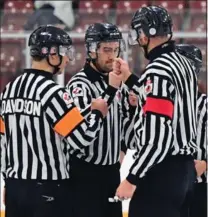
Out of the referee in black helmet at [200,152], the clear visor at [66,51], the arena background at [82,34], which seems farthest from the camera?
the arena background at [82,34]

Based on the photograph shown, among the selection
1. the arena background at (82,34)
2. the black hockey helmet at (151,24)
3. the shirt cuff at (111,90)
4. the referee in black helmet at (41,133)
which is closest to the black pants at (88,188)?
the referee in black helmet at (41,133)

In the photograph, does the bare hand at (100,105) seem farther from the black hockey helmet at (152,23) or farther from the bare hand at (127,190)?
the bare hand at (127,190)

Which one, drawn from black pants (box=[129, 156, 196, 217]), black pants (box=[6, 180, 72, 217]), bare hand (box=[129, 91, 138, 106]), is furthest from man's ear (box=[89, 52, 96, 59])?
black pants (box=[129, 156, 196, 217])

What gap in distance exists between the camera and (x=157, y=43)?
245cm

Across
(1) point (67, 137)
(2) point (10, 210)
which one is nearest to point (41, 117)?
(1) point (67, 137)

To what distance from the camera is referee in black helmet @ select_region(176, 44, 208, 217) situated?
303 cm

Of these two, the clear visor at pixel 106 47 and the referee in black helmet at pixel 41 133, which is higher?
the clear visor at pixel 106 47

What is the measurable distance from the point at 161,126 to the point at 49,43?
564 millimetres

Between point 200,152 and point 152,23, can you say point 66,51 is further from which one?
point 200,152

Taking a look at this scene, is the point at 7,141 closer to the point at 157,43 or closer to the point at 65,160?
the point at 65,160

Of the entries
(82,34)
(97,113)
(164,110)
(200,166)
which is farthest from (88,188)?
(82,34)

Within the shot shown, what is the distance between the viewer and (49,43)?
8.57ft

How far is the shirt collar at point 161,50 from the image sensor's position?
2.42 metres

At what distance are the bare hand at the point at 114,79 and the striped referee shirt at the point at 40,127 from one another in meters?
0.15
